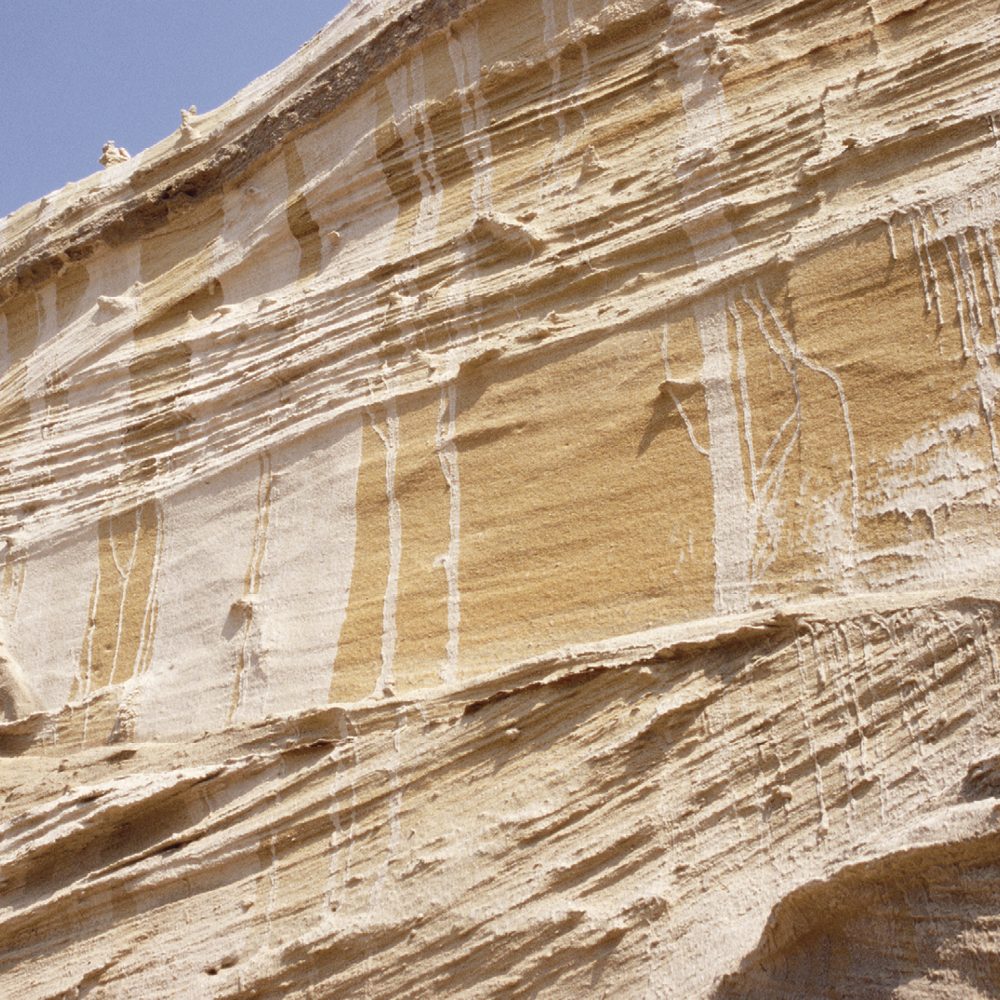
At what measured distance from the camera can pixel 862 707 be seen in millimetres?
2859

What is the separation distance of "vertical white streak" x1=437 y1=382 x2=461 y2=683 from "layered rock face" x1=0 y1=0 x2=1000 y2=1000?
13 mm

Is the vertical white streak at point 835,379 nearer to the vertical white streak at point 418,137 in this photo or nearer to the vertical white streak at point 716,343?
the vertical white streak at point 716,343

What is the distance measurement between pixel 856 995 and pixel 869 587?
0.92 m

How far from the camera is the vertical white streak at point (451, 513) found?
3.63 m

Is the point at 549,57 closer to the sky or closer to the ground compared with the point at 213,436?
closer to the sky

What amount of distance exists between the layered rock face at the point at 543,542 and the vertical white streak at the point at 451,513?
13mm

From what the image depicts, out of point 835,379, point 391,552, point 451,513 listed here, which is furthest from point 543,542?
point 835,379

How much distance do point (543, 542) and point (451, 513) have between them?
36 centimetres

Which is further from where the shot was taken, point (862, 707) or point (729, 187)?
point (729, 187)

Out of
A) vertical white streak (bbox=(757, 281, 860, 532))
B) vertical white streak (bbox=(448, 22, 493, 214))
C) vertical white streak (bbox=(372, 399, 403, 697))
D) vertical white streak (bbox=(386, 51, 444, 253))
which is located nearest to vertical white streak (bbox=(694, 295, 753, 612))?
vertical white streak (bbox=(757, 281, 860, 532))

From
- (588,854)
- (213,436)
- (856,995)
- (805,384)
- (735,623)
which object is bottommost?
(856,995)

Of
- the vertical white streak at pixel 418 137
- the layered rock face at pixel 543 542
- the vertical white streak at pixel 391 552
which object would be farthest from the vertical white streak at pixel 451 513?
the vertical white streak at pixel 418 137

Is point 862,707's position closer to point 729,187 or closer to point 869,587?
point 869,587

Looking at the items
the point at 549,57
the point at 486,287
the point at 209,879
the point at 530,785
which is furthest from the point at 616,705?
the point at 549,57
